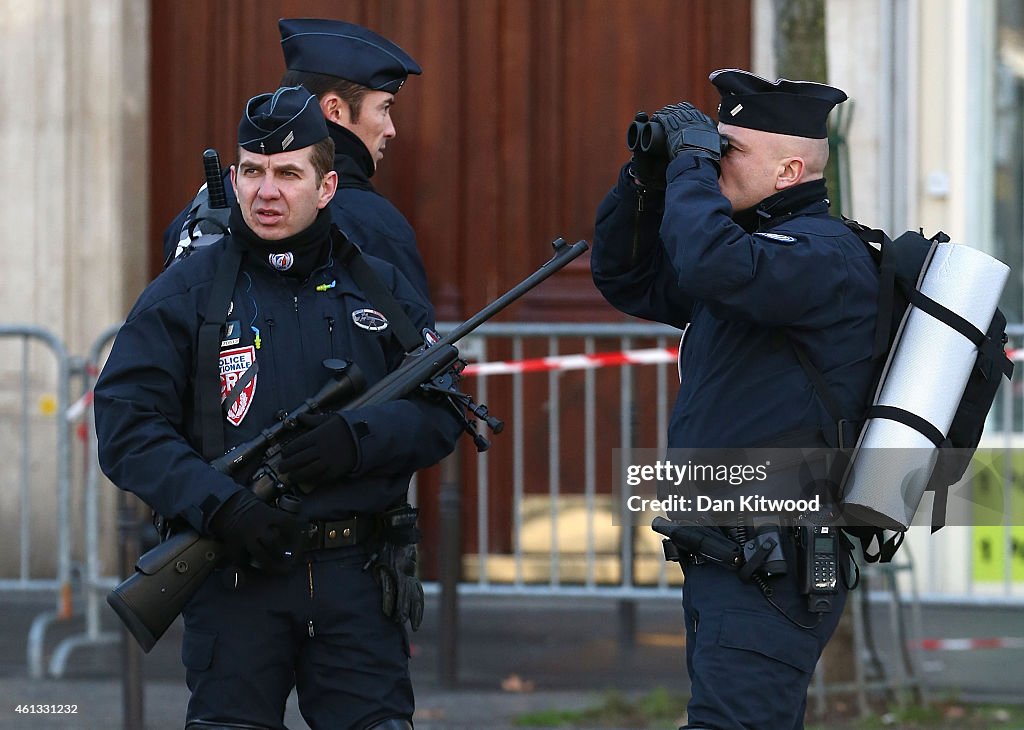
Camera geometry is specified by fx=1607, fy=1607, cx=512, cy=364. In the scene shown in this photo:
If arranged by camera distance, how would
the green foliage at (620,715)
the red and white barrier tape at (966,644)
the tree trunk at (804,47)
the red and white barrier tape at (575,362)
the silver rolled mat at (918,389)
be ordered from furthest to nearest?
the red and white barrier tape at (966,644) → the red and white barrier tape at (575,362) → the green foliage at (620,715) → the tree trunk at (804,47) → the silver rolled mat at (918,389)

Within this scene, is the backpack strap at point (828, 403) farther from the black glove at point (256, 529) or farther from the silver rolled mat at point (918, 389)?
the black glove at point (256, 529)

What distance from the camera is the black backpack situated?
3668 millimetres

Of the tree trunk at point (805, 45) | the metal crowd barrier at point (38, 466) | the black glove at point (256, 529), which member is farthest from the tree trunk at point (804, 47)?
the metal crowd barrier at point (38, 466)

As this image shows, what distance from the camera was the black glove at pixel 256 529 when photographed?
11.4ft

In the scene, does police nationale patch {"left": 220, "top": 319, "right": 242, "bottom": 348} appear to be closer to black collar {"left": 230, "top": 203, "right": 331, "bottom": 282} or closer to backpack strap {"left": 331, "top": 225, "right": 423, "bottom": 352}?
black collar {"left": 230, "top": 203, "right": 331, "bottom": 282}

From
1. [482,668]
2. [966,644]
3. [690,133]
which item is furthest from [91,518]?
[690,133]

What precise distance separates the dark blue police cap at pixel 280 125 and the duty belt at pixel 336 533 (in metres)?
0.87

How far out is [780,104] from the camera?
147 inches

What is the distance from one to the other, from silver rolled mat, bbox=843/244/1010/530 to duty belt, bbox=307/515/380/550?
112 centimetres

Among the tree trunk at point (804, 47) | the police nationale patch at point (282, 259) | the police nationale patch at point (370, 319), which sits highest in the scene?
the tree trunk at point (804, 47)

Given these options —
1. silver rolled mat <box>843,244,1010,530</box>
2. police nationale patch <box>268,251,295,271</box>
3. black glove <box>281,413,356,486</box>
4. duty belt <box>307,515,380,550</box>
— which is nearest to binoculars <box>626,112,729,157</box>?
silver rolled mat <box>843,244,1010,530</box>

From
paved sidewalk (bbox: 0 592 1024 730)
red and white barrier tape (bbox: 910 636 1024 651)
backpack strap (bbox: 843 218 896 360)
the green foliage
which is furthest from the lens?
red and white barrier tape (bbox: 910 636 1024 651)

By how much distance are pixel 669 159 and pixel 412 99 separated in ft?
14.7

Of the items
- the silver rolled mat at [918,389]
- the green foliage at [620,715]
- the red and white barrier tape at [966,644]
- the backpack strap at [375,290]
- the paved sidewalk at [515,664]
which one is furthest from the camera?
the red and white barrier tape at [966,644]
